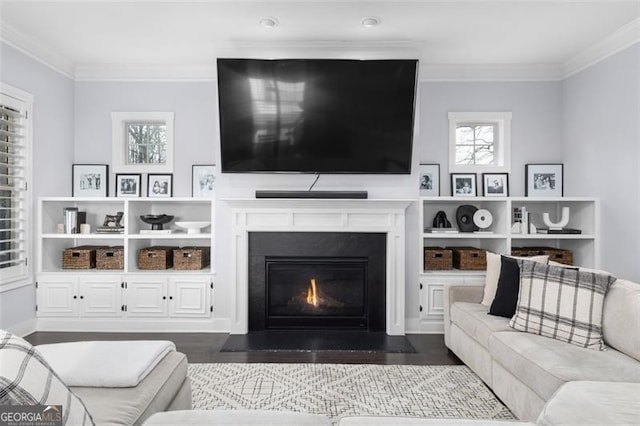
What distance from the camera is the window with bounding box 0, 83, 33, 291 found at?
11.4ft

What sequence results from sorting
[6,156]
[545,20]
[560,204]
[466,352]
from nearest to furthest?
1. [466,352]
2. [545,20]
3. [6,156]
4. [560,204]

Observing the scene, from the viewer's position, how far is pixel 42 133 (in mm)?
3865

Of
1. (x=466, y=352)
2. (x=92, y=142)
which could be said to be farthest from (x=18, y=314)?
(x=466, y=352)

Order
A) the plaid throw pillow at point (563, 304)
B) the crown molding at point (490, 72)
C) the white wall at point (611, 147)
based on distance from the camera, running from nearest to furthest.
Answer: the plaid throw pillow at point (563, 304) → the white wall at point (611, 147) → the crown molding at point (490, 72)

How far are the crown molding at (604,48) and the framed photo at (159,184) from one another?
4310 millimetres

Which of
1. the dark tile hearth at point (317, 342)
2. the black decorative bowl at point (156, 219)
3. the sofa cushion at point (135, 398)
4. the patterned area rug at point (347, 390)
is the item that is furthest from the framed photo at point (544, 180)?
the sofa cushion at point (135, 398)

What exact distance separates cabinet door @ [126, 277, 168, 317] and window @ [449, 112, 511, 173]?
325cm

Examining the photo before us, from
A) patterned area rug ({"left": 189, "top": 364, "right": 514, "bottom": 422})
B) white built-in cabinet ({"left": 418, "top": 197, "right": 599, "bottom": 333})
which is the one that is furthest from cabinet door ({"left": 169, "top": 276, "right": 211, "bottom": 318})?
white built-in cabinet ({"left": 418, "top": 197, "right": 599, "bottom": 333})

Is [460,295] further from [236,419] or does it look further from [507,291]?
[236,419]

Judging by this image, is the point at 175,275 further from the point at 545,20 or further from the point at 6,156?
the point at 545,20

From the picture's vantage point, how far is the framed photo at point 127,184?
4336mm

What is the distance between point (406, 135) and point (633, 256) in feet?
7.06

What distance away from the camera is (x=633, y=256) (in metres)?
3.36

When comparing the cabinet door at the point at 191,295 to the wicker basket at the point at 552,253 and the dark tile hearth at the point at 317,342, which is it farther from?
the wicker basket at the point at 552,253
